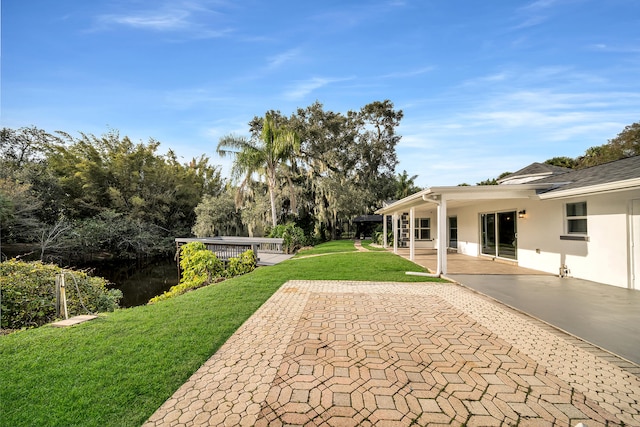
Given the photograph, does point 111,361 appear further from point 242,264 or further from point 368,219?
point 368,219

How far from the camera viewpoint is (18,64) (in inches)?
128

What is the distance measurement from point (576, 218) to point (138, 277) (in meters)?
15.9

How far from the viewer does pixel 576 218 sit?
6.51 m

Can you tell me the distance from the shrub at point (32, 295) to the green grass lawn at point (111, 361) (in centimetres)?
110

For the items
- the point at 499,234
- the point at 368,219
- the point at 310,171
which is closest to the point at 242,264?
the point at 499,234

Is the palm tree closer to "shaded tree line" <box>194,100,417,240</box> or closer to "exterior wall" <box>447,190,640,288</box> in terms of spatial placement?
"shaded tree line" <box>194,100,417,240</box>

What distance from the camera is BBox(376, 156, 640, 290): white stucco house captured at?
537cm

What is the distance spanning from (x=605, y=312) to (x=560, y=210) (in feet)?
11.7

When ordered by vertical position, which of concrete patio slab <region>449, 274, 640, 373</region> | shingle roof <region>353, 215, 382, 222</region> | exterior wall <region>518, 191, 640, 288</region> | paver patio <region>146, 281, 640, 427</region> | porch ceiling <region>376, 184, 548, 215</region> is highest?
porch ceiling <region>376, 184, 548, 215</region>

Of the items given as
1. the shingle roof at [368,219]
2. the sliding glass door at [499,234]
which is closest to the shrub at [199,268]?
the sliding glass door at [499,234]

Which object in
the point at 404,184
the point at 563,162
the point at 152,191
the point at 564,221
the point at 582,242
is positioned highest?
the point at 563,162

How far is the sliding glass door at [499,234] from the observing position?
8781 mm

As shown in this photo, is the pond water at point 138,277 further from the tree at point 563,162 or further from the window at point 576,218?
the tree at point 563,162

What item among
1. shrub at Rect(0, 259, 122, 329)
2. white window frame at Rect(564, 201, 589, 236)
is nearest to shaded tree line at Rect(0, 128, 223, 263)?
shrub at Rect(0, 259, 122, 329)
